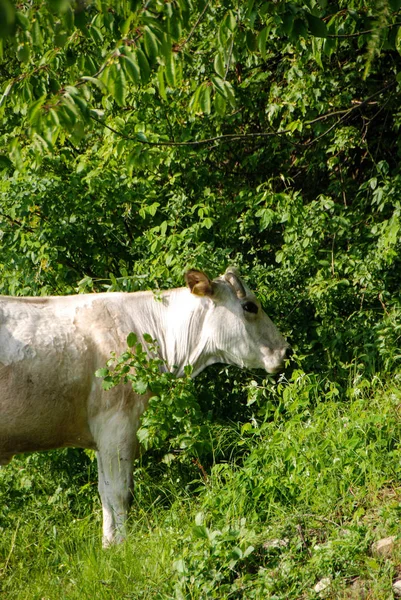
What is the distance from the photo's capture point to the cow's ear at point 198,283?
21.0 ft

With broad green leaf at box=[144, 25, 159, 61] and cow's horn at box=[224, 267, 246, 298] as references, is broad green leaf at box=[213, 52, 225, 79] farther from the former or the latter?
cow's horn at box=[224, 267, 246, 298]

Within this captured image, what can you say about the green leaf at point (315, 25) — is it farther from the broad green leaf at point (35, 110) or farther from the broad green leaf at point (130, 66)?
the broad green leaf at point (35, 110)

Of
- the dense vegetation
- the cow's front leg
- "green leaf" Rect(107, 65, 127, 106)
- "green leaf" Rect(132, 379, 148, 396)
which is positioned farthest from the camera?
the cow's front leg

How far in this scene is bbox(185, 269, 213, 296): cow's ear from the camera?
6.41m

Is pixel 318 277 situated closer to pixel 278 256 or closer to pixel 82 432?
pixel 278 256

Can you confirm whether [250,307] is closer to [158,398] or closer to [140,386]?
[158,398]

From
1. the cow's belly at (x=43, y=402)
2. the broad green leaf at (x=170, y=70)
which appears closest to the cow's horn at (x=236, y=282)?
the cow's belly at (x=43, y=402)

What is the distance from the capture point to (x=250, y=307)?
6.63 metres

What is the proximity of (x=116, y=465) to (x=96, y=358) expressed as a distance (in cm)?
78

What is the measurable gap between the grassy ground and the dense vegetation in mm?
16

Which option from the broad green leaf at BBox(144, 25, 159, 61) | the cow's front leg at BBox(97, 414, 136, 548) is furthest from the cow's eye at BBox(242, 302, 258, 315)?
the broad green leaf at BBox(144, 25, 159, 61)

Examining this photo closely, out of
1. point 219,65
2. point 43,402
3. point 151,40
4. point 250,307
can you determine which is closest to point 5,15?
point 151,40

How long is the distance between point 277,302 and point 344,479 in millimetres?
2580

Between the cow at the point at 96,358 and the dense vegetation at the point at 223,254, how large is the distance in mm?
369
